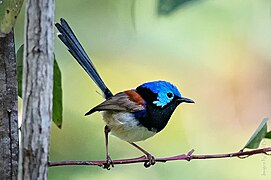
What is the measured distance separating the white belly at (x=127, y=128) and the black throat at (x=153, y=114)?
0.01 m

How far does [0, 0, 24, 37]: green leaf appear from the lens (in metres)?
0.66

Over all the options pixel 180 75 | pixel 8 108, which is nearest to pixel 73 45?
pixel 8 108

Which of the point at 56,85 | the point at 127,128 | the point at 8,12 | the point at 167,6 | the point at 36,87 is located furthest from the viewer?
the point at 127,128

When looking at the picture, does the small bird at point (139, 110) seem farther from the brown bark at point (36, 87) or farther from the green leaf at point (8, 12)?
the brown bark at point (36, 87)

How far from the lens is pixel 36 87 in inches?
20.7

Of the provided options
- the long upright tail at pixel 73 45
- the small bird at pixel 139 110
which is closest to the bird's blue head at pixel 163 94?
the small bird at pixel 139 110

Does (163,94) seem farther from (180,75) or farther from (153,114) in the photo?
(180,75)

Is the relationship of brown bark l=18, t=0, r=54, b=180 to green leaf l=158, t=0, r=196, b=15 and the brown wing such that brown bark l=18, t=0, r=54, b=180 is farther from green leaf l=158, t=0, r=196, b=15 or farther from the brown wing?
the brown wing

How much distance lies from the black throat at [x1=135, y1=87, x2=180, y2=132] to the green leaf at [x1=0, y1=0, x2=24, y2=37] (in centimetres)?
50

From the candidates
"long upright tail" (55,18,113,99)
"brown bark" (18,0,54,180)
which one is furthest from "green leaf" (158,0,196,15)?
"brown bark" (18,0,54,180)

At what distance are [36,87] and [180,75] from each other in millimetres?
1231

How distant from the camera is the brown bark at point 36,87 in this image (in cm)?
53

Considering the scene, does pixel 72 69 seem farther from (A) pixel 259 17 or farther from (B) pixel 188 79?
(A) pixel 259 17

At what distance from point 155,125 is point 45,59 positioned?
61 cm
